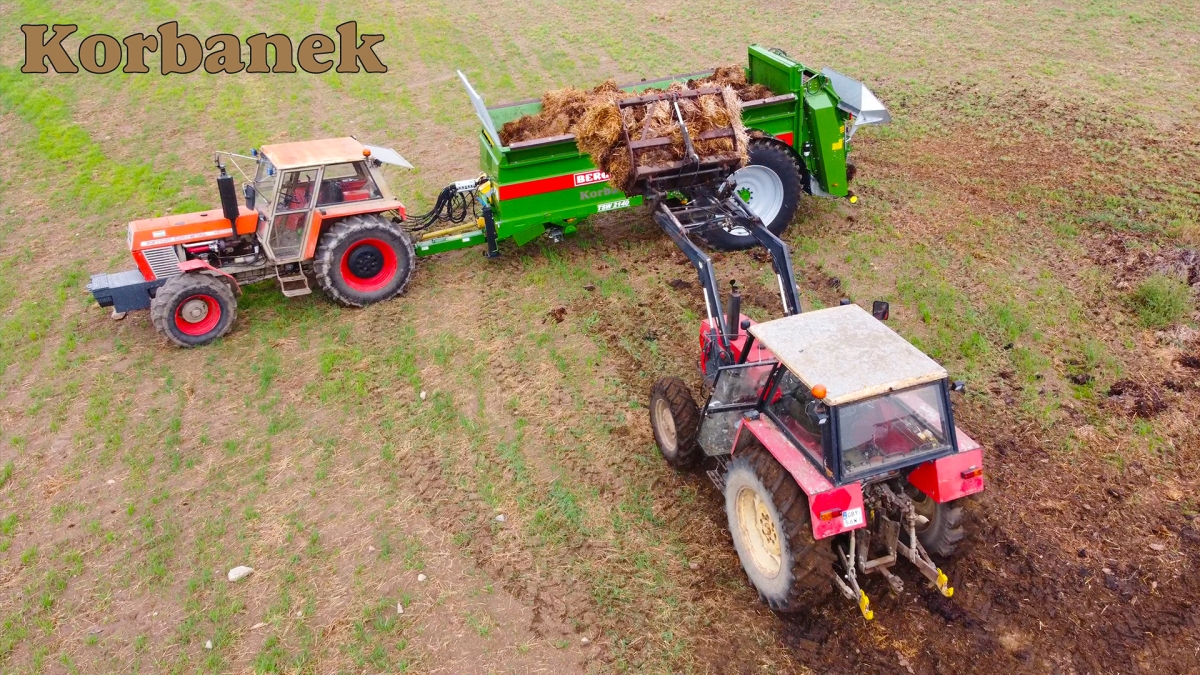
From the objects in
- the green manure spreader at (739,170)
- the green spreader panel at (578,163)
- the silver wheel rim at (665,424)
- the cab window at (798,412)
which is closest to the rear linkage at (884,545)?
the cab window at (798,412)

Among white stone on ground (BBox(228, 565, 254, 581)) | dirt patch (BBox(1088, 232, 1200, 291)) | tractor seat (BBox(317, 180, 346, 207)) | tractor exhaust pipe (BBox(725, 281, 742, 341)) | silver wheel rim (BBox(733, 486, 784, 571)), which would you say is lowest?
dirt patch (BBox(1088, 232, 1200, 291))

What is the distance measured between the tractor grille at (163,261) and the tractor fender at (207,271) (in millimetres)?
138

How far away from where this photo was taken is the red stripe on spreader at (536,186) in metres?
9.80

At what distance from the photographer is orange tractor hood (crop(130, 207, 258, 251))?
8.85 m

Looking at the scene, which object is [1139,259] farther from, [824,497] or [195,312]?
[195,312]

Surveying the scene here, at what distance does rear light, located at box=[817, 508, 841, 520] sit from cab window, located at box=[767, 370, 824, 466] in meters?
0.30

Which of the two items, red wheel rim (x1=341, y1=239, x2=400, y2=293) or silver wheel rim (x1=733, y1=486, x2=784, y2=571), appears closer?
silver wheel rim (x1=733, y1=486, x2=784, y2=571)

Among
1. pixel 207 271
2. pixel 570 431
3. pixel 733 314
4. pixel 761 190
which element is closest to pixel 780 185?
pixel 761 190

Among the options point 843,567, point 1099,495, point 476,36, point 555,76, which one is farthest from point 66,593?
point 476,36

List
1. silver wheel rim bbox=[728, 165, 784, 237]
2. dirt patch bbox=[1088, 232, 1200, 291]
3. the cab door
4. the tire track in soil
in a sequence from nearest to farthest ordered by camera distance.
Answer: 1. the tire track in soil
2. the cab door
3. dirt patch bbox=[1088, 232, 1200, 291]
4. silver wheel rim bbox=[728, 165, 784, 237]

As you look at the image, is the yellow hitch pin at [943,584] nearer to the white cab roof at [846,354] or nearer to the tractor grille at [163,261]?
the white cab roof at [846,354]

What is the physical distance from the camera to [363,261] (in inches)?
377

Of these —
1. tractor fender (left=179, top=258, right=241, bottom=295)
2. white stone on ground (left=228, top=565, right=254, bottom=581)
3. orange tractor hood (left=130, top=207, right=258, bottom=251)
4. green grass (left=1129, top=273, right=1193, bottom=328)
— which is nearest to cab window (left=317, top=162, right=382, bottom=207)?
orange tractor hood (left=130, top=207, right=258, bottom=251)

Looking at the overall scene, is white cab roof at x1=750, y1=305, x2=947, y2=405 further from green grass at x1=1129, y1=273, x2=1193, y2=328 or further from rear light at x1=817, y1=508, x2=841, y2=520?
green grass at x1=1129, y1=273, x2=1193, y2=328
